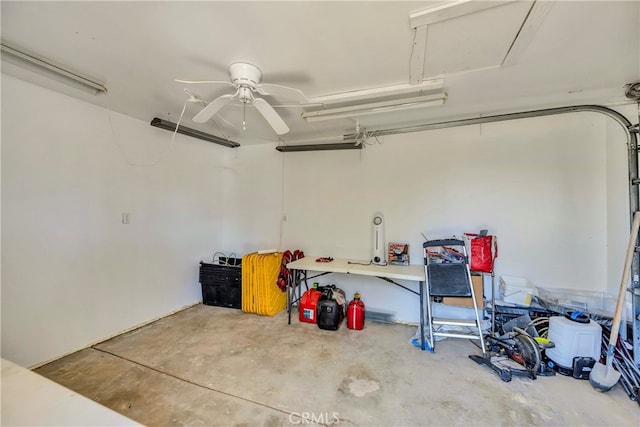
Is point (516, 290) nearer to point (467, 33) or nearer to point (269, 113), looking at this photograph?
point (467, 33)

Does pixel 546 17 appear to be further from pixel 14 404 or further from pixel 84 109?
pixel 84 109

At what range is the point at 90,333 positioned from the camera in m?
2.85

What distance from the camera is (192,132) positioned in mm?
3768

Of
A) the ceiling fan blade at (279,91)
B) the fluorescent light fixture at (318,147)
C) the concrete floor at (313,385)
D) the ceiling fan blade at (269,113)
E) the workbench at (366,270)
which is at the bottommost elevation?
the concrete floor at (313,385)

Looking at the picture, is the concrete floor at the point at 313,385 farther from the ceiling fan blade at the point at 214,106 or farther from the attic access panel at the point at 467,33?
the attic access panel at the point at 467,33

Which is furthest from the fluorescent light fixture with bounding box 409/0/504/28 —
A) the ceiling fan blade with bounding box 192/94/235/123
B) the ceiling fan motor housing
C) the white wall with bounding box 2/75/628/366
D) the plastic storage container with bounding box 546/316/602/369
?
the plastic storage container with bounding box 546/316/602/369

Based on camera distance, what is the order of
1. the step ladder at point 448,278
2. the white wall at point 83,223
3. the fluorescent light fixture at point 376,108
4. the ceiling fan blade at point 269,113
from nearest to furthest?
1. the ceiling fan blade at point 269,113
2. the white wall at point 83,223
3. the fluorescent light fixture at point 376,108
4. the step ladder at point 448,278

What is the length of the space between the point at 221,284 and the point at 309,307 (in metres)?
1.51

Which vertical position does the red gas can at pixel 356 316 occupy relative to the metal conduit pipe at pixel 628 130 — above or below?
below

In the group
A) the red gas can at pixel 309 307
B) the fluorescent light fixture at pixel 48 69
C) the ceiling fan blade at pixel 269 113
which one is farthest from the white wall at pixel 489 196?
the fluorescent light fixture at pixel 48 69

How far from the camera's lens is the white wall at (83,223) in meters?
2.34

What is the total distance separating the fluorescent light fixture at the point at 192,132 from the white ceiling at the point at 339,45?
0.60 m

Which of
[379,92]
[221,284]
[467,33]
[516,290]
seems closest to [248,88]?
[379,92]

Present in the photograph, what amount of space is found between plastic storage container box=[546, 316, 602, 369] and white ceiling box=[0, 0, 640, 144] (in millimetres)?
2204
